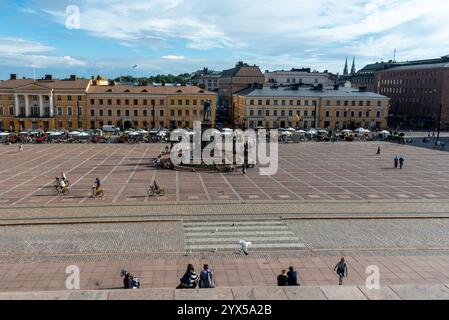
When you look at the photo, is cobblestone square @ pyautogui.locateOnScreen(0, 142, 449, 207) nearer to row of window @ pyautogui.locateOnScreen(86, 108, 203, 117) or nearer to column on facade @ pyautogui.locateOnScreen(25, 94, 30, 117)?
column on facade @ pyautogui.locateOnScreen(25, 94, 30, 117)

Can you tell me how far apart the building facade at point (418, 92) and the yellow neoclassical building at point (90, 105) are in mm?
54160

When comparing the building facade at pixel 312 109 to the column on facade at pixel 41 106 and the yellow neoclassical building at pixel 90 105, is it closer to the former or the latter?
the yellow neoclassical building at pixel 90 105

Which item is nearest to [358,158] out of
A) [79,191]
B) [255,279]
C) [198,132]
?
[198,132]

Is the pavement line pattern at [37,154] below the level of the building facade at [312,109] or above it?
below

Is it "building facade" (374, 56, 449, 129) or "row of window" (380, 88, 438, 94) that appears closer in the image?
"building facade" (374, 56, 449, 129)

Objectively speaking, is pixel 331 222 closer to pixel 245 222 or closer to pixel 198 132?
pixel 245 222

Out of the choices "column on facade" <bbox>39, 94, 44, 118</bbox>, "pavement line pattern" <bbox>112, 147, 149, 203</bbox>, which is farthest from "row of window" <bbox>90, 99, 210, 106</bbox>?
"pavement line pattern" <bbox>112, 147, 149, 203</bbox>

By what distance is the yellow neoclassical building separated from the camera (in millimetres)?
77625

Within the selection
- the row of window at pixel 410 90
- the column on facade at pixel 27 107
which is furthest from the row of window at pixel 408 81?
the column on facade at pixel 27 107

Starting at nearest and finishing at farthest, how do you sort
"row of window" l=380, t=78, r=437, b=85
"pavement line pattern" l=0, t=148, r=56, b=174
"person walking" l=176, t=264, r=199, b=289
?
"person walking" l=176, t=264, r=199, b=289 → "pavement line pattern" l=0, t=148, r=56, b=174 → "row of window" l=380, t=78, r=437, b=85

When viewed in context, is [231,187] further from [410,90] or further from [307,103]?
[410,90]

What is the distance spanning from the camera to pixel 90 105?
80.2 m

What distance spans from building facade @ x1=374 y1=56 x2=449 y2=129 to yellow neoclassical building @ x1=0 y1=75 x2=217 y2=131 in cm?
5416

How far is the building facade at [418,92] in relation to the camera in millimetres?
98875
